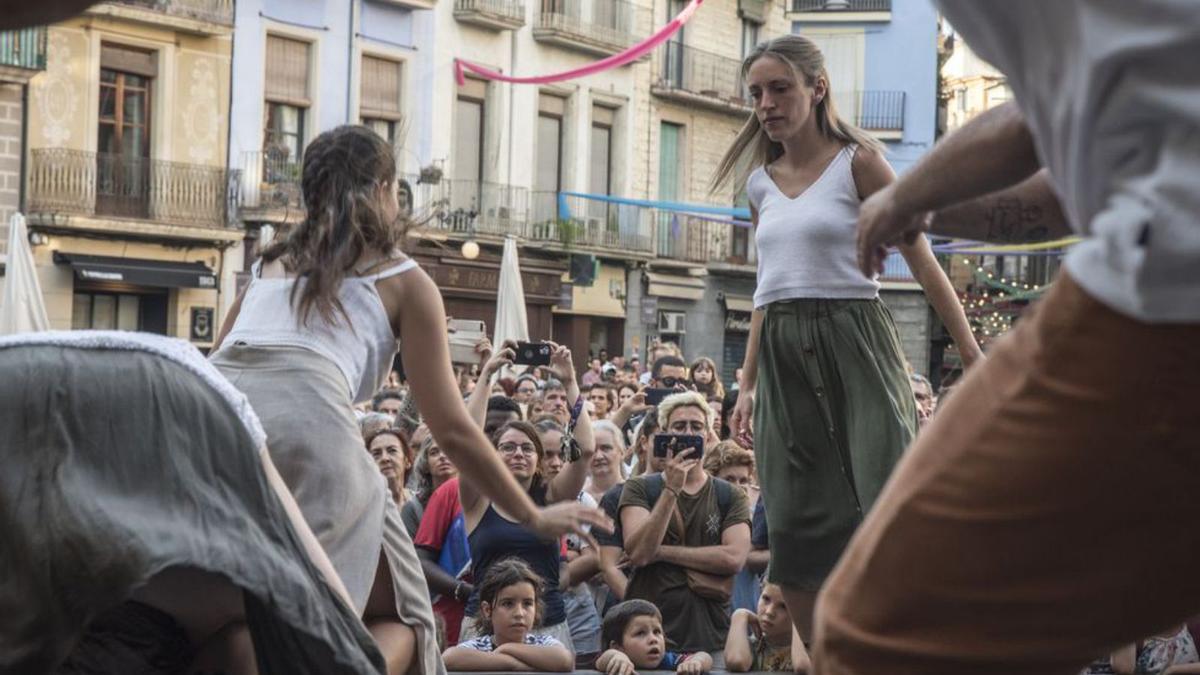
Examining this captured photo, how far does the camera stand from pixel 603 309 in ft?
136

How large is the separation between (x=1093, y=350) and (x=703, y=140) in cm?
4231

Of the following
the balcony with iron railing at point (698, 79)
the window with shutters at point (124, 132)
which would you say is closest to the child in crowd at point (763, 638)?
the window with shutters at point (124, 132)

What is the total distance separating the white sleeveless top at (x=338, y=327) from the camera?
5.24m

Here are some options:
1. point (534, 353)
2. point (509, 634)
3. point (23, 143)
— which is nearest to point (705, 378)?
point (534, 353)

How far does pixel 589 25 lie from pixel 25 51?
503 inches

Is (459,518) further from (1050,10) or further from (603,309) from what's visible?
(603,309)

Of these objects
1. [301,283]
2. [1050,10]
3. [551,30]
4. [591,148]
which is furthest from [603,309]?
[1050,10]

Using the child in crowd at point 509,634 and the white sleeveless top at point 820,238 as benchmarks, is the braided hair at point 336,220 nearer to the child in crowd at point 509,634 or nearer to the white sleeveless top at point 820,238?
the white sleeveless top at point 820,238

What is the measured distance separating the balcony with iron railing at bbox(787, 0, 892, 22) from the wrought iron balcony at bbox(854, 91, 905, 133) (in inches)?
70.5

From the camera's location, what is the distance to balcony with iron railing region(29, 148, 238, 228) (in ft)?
102

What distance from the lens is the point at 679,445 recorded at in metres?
9.29

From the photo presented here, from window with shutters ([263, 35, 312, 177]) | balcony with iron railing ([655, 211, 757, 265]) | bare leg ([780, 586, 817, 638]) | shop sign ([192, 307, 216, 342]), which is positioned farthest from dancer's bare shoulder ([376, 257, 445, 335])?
balcony with iron railing ([655, 211, 757, 265])

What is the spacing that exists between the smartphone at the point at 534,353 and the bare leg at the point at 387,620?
5.72 meters

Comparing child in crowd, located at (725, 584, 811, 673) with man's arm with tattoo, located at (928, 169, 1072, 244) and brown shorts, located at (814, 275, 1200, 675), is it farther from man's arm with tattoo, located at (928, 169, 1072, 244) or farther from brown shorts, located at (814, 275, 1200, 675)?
brown shorts, located at (814, 275, 1200, 675)
